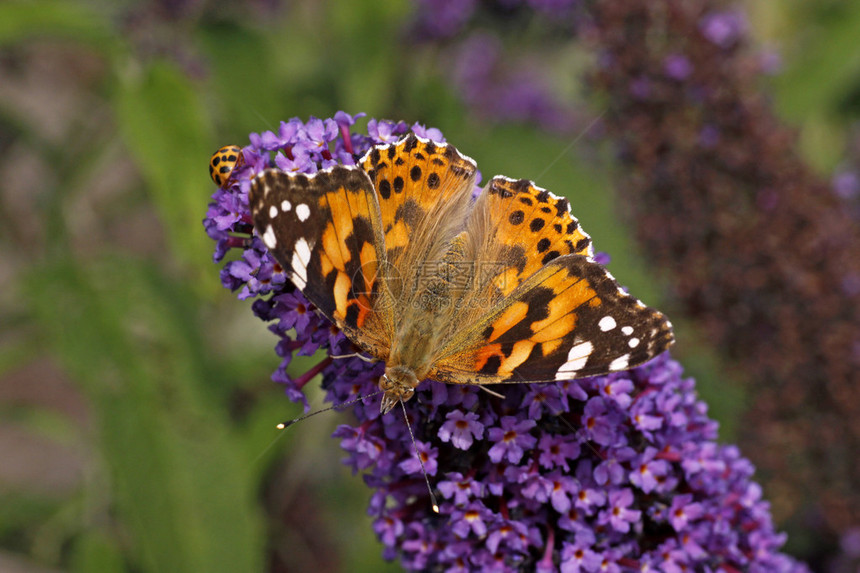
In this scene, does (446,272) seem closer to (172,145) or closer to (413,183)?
(413,183)

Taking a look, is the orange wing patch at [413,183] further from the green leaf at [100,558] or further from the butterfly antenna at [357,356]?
the green leaf at [100,558]

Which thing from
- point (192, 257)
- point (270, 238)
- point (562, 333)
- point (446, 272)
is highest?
point (192, 257)

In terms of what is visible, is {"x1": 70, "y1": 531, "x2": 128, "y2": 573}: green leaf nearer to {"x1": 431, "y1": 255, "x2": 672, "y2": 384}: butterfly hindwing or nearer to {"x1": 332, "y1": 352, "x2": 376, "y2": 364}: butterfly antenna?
{"x1": 332, "y1": 352, "x2": 376, "y2": 364}: butterfly antenna

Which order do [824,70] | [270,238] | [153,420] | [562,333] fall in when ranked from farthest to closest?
1. [824,70]
2. [153,420]
3. [562,333]
4. [270,238]

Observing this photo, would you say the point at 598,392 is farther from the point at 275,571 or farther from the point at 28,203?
the point at 28,203

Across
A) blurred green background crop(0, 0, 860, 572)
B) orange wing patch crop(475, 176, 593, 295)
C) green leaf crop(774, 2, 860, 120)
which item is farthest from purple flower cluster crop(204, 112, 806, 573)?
green leaf crop(774, 2, 860, 120)

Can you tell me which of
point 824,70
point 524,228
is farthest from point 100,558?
point 824,70
